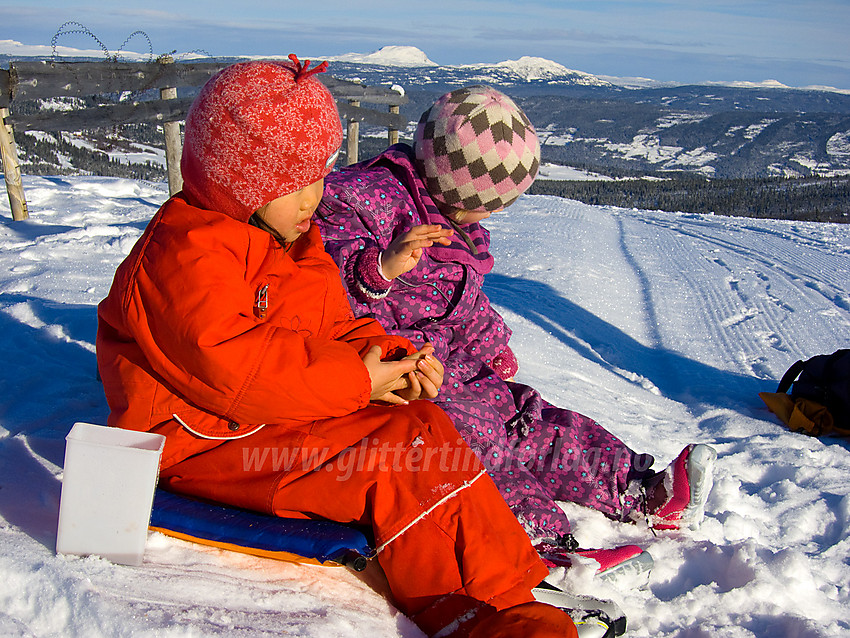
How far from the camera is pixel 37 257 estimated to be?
4.34 meters

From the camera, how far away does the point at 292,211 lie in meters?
1.56

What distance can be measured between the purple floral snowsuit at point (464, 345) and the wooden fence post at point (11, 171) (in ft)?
17.2

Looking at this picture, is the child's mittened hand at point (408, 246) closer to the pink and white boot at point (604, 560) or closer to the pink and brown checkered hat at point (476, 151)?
the pink and brown checkered hat at point (476, 151)

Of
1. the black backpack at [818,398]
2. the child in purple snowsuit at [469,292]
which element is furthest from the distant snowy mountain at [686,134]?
the child in purple snowsuit at [469,292]

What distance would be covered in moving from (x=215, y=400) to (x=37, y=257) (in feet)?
12.3

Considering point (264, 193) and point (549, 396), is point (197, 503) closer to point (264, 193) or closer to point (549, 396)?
point (264, 193)

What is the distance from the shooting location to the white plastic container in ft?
4.12

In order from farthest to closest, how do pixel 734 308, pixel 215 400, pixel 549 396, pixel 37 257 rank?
pixel 734 308 < pixel 37 257 < pixel 549 396 < pixel 215 400

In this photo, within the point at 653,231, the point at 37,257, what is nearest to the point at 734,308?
the point at 653,231

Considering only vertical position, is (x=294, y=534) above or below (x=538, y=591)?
above

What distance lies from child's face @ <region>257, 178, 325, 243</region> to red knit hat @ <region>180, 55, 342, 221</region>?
0.14ft

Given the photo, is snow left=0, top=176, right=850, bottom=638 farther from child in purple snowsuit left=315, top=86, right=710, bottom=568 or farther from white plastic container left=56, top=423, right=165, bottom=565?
child in purple snowsuit left=315, top=86, right=710, bottom=568

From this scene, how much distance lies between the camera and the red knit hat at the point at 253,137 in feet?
4.62

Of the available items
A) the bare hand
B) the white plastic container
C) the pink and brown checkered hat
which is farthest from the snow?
the pink and brown checkered hat
